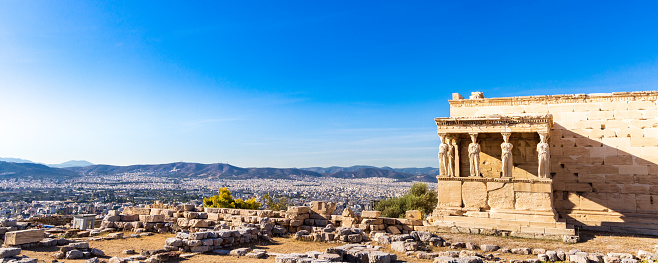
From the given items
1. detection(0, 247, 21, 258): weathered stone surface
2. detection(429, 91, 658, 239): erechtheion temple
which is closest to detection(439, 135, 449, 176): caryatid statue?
detection(429, 91, 658, 239): erechtheion temple

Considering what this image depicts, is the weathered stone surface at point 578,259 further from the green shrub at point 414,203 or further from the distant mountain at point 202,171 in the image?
the distant mountain at point 202,171

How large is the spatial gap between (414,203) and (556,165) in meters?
11.2

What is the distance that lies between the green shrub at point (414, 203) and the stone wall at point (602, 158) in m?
10.2

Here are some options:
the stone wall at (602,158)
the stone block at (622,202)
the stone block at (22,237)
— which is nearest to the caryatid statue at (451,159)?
the stone wall at (602,158)

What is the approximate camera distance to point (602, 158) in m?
17.0

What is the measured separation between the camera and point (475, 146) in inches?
639

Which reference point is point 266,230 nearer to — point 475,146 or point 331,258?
point 331,258

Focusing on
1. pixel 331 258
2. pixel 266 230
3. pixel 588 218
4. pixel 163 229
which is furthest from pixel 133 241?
pixel 588 218

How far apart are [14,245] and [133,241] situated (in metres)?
2.92

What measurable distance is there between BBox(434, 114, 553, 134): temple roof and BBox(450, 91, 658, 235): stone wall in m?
1.65

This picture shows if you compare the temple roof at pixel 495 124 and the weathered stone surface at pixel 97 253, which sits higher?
the temple roof at pixel 495 124

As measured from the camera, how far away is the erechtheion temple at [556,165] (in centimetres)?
1545

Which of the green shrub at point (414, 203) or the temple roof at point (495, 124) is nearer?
the temple roof at point (495, 124)

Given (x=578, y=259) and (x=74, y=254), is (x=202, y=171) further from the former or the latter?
(x=578, y=259)
